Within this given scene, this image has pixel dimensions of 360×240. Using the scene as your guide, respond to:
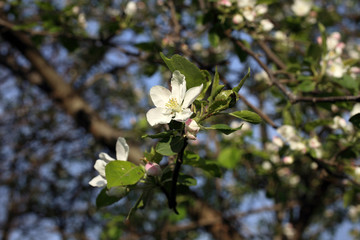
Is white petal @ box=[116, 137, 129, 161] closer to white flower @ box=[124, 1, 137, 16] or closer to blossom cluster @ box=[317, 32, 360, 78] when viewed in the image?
blossom cluster @ box=[317, 32, 360, 78]

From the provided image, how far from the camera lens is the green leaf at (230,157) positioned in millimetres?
2209

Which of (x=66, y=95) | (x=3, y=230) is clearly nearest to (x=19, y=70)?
(x=66, y=95)

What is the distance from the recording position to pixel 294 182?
286 cm

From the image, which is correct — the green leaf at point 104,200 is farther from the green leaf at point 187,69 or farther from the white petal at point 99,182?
the green leaf at point 187,69

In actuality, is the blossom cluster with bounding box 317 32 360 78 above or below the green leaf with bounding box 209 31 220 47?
below

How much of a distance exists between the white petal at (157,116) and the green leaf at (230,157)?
54.4 inches

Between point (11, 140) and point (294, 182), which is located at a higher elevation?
point (11, 140)

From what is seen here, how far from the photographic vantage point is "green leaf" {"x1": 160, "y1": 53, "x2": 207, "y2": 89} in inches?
33.2

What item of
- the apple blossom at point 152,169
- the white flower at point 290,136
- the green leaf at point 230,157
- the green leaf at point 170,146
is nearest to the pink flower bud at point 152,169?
the apple blossom at point 152,169

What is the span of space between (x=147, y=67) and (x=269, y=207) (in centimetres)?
187

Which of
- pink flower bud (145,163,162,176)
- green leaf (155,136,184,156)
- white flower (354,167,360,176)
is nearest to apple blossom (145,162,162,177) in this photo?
pink flower bud (145,163,162,176)

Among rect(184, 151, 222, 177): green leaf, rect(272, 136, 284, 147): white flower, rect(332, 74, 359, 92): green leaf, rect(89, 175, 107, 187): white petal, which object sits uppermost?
rect(89, 175, 107, 187): white petal

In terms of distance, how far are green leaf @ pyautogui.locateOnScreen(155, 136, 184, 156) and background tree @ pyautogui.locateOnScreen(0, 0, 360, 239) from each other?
0.36 m

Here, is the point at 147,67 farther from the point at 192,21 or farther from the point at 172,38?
the point at 192,21
